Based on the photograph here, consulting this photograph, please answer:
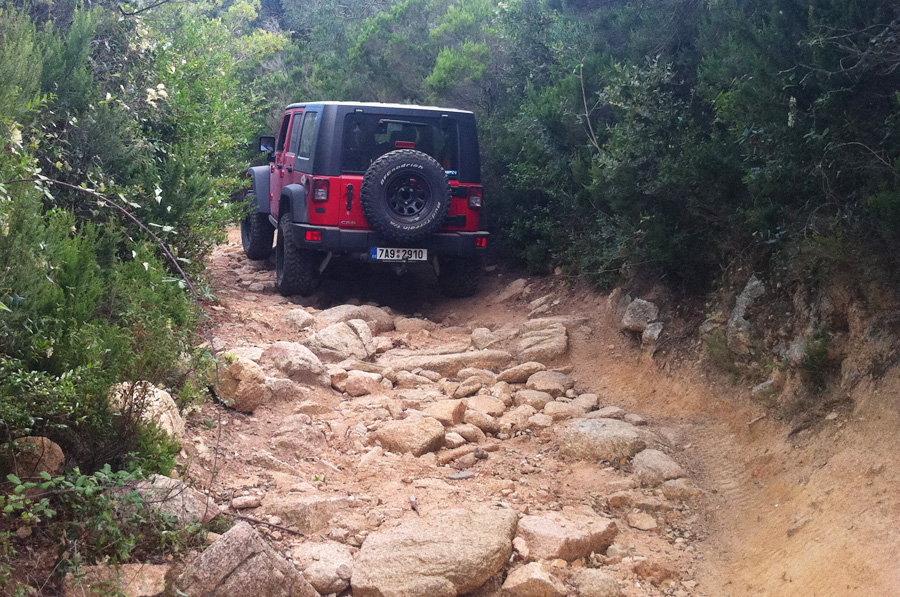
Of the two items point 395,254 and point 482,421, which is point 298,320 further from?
point 482,421

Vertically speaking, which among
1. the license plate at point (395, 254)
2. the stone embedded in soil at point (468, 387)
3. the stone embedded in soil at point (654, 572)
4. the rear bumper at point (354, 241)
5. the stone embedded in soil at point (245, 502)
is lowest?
the stone embedded in soil at point (654, 572)

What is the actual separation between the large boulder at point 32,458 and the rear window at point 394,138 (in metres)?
5.06

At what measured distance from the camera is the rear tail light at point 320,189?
26.2 ft

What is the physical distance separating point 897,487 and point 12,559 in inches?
144

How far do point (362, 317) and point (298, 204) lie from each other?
55.9 inches

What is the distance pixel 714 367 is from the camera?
558 centimetres

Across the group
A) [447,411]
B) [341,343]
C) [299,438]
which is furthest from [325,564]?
[341,343]

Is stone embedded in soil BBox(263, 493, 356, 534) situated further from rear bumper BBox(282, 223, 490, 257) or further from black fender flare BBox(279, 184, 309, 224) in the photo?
black fender flare BBox(279, 184, 309, 224)

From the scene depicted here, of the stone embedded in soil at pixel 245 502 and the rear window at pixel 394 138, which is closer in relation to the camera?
the stone embedded in soil at pixel 245 502

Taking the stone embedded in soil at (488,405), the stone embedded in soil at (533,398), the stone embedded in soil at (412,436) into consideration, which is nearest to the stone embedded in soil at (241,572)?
the stone embedded in soil at (412,436)

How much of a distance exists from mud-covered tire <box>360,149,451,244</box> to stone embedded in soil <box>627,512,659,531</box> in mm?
4218

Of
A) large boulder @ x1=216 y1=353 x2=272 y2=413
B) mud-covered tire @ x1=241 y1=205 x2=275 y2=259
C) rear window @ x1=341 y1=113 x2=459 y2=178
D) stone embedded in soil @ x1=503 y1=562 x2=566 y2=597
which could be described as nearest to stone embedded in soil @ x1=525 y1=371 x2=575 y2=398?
large boulder @ x1=216 y1=353 x2=272 y2=413

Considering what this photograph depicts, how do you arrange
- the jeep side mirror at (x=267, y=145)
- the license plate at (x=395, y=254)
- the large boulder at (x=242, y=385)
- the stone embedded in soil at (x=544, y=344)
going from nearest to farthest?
the large boulder at (x=242, y=385) → the stone embedded in soil at (x=544, y=344) → the license plate at (x=395, y=254) → the jeep side mirror at (x=267, y=145)

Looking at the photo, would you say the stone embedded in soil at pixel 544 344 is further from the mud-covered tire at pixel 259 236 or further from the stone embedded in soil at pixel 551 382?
the mud-covered tire at pixel 259 236
